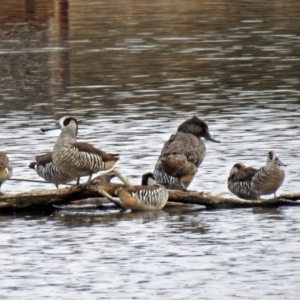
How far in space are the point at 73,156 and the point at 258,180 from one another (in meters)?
2.46

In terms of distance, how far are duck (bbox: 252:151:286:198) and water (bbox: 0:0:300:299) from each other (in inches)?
17.4

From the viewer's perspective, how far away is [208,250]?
47.9 feet

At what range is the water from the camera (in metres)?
13.6

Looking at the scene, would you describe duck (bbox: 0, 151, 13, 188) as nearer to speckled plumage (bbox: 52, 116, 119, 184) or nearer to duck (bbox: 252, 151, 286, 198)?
speckled plumage (bbox: 52, 116, 119, 184)

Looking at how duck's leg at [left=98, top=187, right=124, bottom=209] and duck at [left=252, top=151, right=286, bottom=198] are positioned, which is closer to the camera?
duck's leg at [left=98, top=187, right=124, bottom=209]

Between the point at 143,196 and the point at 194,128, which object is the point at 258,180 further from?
the point at 194,128

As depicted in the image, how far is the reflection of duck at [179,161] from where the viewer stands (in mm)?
17109

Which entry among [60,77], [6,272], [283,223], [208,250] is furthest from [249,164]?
[60,77]

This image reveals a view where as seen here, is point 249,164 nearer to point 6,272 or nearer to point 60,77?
point 6,272

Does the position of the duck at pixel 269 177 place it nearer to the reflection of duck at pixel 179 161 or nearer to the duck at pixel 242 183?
the duck at pixel 242 183

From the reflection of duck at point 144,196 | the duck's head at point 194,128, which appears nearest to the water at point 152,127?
the reflection of duck at point 144,196

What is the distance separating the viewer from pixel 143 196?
16578 millimetres

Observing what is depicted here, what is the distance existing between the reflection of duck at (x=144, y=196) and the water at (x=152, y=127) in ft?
0.51

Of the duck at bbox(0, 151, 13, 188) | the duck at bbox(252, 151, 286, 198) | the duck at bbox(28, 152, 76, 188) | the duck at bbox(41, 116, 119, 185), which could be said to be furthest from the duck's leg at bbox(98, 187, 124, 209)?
the duck at bbox(252, 151, 286, 198)
